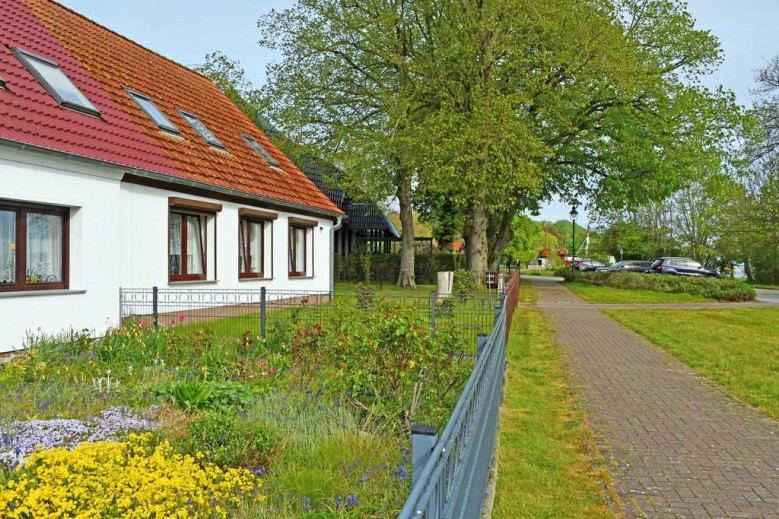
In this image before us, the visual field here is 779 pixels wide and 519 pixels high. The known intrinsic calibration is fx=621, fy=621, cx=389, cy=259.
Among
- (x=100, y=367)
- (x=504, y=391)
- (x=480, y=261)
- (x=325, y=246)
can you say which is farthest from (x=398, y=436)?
(x=480, y=261)

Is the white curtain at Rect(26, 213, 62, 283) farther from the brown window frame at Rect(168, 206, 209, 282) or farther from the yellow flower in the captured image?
the yellow flower

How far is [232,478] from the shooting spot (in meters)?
3.91

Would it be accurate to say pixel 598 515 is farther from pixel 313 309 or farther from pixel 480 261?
pixel 480 261

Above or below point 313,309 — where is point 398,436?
below

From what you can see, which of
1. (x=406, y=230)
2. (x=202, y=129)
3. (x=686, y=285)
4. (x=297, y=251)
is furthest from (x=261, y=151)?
(x=686, y=285)

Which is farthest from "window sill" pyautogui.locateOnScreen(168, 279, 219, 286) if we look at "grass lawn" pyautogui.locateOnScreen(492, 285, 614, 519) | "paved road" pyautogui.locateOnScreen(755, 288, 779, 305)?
"paved road" pyautogui.locateOnScreen(755, 288, 779, 305)

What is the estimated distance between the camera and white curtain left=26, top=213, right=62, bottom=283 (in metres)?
9.99

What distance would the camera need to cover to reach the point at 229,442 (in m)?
4.51

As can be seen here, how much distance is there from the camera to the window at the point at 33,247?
9.53m

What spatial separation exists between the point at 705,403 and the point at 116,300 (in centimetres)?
974

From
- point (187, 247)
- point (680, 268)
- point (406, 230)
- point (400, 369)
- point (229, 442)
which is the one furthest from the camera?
point (680, 268)

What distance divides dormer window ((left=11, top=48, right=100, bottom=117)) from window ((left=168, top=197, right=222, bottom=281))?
8.04ft

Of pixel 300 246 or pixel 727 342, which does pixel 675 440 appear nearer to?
pixel 727 342

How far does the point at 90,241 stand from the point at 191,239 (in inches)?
138
